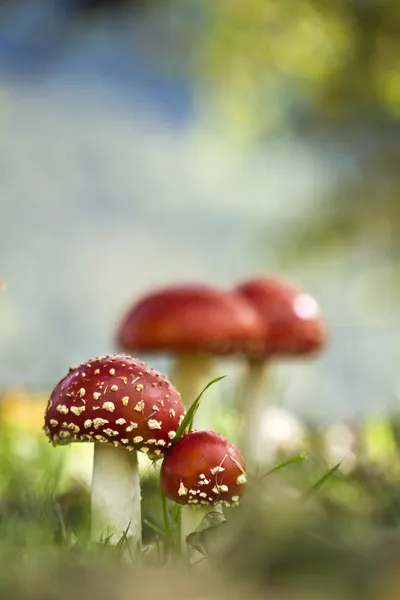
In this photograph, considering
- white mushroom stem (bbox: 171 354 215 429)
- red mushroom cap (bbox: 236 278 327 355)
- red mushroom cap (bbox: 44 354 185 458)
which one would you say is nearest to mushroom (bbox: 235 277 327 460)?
red mushroom cap (bbox: 236 278 327 355)

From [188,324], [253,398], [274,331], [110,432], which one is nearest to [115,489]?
[110,432]

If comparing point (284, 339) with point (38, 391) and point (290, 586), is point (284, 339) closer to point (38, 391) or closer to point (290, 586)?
point (38, 391)

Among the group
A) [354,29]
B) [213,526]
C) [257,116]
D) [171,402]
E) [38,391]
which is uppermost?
[354,29]

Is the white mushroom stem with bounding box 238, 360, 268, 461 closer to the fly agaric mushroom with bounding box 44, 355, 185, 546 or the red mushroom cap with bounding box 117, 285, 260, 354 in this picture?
the red mushroom cap with bounding box 117, 285, 260, 354

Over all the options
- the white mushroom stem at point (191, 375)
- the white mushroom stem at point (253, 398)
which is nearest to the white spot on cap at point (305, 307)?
the white mushroom stem at point (253, 398)

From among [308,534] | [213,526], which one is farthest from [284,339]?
[308,534]

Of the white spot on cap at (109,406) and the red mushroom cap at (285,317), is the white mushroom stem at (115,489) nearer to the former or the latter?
the white spot on cap at (109,406)

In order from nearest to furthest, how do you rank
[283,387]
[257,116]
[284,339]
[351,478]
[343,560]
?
[343,560] < [351,478] < [284,339] < [283,387] < [257,116]
